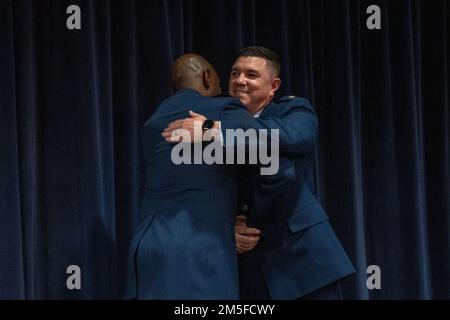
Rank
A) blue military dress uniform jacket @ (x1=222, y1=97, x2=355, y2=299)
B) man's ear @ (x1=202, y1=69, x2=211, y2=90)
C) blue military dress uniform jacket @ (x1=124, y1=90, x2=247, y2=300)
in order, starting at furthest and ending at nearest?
1. man's ear @ (x1=202, y1=69, x2=211, y2=90)
2. blue military dress uniform jacket @ (x1=222, y1=97, x2=355, y2=299)
3. blue military dress uniform jacket @ (x1=124, y1=90, x2=247, y2=300)

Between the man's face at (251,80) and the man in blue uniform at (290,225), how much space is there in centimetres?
13

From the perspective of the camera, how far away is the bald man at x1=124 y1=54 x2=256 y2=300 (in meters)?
1.85

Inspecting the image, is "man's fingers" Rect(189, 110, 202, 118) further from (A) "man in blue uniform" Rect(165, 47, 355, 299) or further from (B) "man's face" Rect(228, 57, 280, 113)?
(B) "man's face" Rect(228, 57, 280, 113)

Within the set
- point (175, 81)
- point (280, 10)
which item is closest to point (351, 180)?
point (280, 10)

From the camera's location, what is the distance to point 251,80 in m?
2.22

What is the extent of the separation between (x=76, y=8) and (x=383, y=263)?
1.30 metres

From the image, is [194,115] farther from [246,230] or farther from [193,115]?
[246,230]

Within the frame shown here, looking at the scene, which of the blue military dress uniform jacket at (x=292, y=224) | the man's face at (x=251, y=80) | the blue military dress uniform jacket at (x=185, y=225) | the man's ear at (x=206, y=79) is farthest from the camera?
the man's face at (x=251, y=80)

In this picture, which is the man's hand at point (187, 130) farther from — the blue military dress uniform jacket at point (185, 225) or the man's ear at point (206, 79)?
the man's ear at point (206, 79)

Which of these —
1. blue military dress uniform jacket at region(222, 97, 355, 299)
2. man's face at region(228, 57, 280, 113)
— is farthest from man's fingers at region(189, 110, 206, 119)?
man's face at region(228, 57, 280, 113)

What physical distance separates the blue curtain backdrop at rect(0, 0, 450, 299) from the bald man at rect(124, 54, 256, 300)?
44 cm

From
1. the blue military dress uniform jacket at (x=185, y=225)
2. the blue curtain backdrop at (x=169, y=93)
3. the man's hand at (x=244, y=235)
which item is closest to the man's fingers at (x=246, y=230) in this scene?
the man's hand at (x=244, y=235)

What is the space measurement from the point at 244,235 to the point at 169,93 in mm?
612

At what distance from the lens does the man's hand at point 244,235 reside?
204 cm
